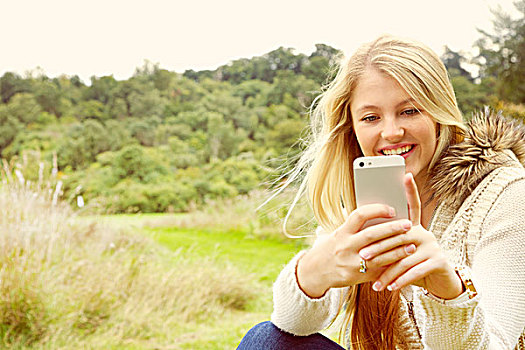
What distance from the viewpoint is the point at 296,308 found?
130 cm

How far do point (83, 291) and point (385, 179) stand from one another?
10.6ft

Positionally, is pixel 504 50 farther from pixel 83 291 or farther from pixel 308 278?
pixel 308 278

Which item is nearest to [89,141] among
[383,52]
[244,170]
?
[244,170]

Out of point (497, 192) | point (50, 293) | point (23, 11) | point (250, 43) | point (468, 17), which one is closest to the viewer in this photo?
point (497, 192)

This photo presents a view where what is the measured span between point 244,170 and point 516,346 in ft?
31.7

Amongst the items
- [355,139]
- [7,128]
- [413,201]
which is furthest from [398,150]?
[7,128]

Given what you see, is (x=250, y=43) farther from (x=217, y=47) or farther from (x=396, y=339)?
(x=396, y=339)

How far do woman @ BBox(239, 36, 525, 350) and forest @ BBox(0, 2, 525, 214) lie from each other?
795 cm

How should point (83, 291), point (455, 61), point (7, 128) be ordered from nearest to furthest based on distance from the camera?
point (83, 291), point (455, 61), point (7, 128)

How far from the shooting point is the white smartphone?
1043 millimetres

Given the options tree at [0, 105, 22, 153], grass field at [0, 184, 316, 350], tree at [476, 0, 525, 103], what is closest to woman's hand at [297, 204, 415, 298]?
grass field at [0, 184, 316, 350]

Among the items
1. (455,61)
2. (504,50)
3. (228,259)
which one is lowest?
(228,259)

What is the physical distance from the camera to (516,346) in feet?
4.22

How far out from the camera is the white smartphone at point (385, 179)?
1.04 m
